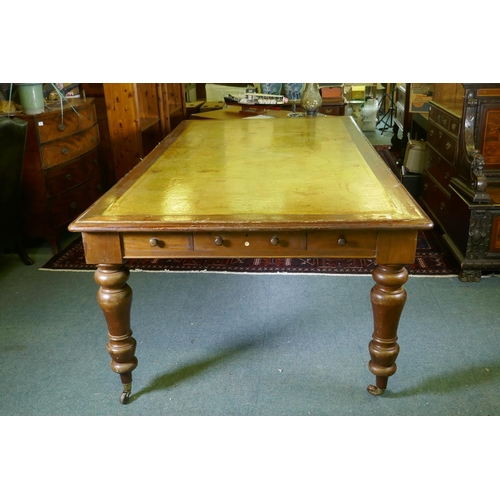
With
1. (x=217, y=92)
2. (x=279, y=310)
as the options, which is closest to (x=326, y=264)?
(x=279, y=310)

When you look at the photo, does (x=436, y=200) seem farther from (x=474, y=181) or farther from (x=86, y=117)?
(x=86, y=117)

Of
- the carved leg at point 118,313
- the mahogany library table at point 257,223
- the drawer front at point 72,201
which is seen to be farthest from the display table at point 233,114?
the carved leg at point 118,313

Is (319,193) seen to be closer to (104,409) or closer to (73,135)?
(104,409)

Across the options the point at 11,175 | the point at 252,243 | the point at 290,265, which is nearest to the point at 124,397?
the point at 252,243

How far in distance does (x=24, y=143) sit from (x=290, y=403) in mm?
2225

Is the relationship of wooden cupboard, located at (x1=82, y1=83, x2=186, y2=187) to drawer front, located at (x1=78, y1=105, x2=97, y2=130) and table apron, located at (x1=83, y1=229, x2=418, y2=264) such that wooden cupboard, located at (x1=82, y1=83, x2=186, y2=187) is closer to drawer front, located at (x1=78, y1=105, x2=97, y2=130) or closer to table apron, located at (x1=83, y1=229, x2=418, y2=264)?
drawer front, located at (x1=78, y1=105, x2=97, y2=130)

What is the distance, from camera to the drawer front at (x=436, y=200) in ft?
11.7

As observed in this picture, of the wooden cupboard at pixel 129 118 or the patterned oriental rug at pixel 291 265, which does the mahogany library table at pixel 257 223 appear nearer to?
the patterned oriental rug at pixel 291 265

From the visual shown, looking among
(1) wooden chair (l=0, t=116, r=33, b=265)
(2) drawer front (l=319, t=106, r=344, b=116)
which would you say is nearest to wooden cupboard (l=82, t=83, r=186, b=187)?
(1) wooden chair (l=0, t=116, r=33, b=265)

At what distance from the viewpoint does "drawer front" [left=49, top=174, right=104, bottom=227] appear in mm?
3691

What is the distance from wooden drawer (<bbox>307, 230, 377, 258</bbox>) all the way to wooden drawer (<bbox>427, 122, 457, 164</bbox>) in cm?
183

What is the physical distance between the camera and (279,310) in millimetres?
2906

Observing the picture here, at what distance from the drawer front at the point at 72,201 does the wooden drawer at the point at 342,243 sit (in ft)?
7.70

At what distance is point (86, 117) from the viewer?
3.92 m
